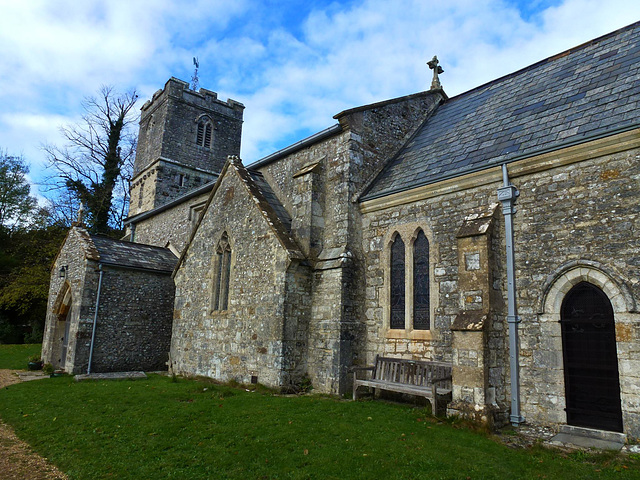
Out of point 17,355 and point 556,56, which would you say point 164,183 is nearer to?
point 17,355

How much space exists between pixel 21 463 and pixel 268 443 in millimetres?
3492

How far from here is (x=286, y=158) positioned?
1446cm

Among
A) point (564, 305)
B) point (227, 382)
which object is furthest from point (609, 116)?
point (227, 382)

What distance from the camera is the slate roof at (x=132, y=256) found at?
55.8ft

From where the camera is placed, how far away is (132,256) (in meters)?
18.0

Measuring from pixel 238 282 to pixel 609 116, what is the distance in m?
9.72

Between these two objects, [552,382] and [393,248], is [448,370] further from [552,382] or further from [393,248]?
[393,248]

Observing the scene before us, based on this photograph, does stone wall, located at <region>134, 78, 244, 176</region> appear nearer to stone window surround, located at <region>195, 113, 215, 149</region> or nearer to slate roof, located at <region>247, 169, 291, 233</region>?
stone window surround, located at <region>195, 113, 215, 149</region>

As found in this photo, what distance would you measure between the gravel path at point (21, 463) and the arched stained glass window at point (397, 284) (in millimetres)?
7256

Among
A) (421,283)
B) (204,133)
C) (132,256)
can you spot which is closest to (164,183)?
(204,133)

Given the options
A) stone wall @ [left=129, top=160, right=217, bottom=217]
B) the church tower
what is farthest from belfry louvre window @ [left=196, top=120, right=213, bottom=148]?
stone wall @ [left=129, top=160, right=217, bottom=217]

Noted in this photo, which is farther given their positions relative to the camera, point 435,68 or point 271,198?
point 435,68

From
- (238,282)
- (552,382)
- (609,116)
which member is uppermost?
(609,116)

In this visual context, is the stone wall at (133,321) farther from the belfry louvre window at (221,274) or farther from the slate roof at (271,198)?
the slate roof at (271,198)
